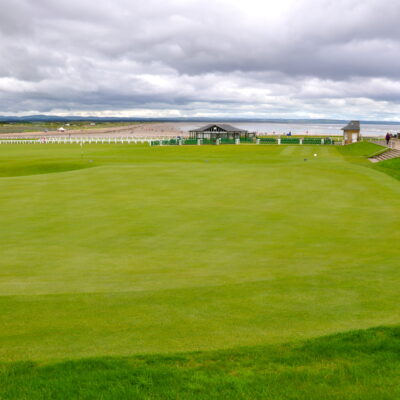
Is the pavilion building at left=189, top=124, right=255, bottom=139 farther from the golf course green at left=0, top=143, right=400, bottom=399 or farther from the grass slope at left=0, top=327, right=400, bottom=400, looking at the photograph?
the grass slope at left=0, top=327, right=400, bottom=400

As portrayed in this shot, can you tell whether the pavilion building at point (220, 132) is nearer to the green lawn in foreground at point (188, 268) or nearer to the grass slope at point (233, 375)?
the green lawn in foreground at point (188, 268)

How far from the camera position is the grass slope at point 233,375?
17.2ft

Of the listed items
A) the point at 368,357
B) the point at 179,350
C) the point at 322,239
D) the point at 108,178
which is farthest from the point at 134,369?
the point at 108,178

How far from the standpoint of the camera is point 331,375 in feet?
18.5

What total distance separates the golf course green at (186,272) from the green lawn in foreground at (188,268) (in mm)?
39

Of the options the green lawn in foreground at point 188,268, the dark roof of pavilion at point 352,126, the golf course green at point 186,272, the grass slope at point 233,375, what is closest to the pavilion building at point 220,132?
the dark roof of pavilion at point 352,126

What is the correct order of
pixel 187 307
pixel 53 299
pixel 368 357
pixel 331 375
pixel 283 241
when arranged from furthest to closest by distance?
pixel 283 241
pixel 53 299
pixel 187 307
pixel 368 357
pixel 331 375

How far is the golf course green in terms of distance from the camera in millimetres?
6816

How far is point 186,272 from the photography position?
1080 cm

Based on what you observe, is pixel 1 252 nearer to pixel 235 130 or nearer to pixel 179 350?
pixel 179 350

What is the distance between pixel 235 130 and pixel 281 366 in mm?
100286

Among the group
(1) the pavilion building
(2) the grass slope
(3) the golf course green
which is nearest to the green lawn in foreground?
(3) the golf course green

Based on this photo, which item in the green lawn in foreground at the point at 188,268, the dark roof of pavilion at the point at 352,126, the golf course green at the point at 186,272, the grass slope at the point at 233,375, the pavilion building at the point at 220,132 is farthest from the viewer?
the pavilion building at the point at 220,132

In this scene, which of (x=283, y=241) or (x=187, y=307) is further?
(x=283, y=241)
